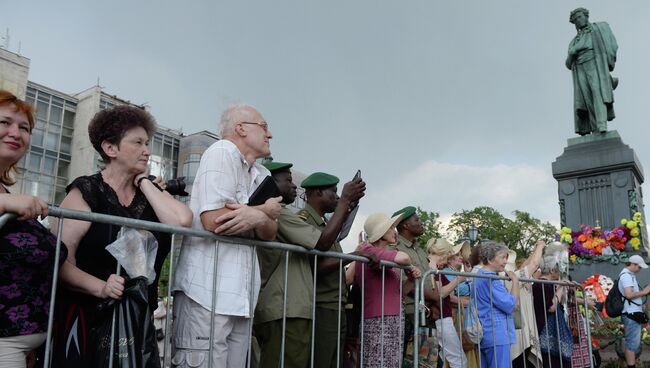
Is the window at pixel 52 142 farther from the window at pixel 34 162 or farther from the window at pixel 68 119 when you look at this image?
the window at pixel 68 119

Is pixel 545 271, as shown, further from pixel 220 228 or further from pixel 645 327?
pixel 220 228

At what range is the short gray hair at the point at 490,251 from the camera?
5043 millimetres

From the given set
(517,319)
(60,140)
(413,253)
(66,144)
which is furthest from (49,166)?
(517,319)

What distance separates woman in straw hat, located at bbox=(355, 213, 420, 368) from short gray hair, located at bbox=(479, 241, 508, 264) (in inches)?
54.0

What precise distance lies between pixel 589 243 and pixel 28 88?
4059cm

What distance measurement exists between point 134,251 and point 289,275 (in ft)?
3.64

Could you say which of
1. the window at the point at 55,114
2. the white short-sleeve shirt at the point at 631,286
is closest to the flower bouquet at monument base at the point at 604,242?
the white short-sleeve shirt at the point at 631,286

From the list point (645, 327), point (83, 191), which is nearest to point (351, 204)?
point (83, 191)

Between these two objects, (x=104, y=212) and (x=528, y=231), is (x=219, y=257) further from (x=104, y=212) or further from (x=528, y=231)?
(x=528, y=231)

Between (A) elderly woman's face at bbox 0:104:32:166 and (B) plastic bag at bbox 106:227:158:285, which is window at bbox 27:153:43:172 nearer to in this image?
(A) elderly woman's face at bbox 0:104:32:166

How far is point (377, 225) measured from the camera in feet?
14.9

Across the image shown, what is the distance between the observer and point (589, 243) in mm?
10250

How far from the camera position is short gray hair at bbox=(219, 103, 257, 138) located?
124 inches

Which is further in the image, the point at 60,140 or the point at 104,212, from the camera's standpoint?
the point at 60,140
